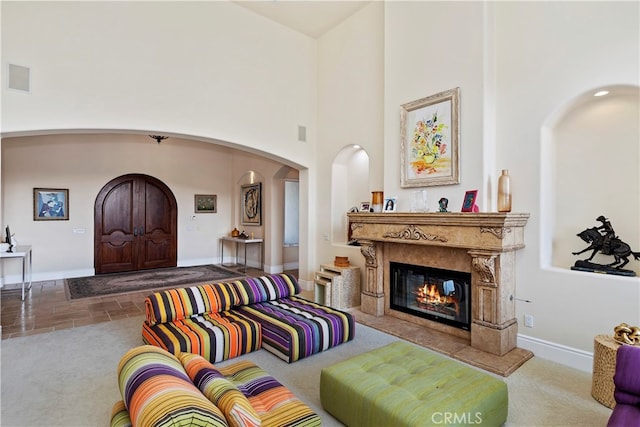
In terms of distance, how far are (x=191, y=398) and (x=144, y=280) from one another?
6.55 meters

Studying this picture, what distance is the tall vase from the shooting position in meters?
3.58

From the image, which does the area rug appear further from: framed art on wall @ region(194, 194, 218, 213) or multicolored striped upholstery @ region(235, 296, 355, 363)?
multicolored striped upholstery @ region(235, 296, 355, 363)

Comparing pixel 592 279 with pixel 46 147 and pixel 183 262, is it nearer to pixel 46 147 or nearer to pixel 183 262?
pixel 183 262

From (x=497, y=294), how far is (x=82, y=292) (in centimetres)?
658

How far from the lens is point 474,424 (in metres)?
2.00

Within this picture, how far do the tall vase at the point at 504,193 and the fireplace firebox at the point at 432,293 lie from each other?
0.86 metres

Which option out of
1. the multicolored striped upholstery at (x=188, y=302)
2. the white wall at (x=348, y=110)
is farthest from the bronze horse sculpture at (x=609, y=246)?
the multicolored striped upholstery at (x=188, y=302)

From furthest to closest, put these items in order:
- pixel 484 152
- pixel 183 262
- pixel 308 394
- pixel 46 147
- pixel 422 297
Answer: pixel 183 262, pixel 46 147, pixel 422 297, pixel 484 152, pixel 308 394

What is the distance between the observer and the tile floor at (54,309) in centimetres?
428

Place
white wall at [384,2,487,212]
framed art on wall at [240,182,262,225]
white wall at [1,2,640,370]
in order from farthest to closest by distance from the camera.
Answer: framed art on wall at [240,182,262,225] < white wall at [384,2,487,212] < white wall at [1,2,640,370]

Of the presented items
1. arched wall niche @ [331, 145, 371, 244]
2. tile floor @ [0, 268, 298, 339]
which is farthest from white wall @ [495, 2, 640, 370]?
tile floor @ [0, 268, 298, 339]

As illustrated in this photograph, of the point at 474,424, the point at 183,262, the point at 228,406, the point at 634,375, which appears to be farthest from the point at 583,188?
the point at 183,262

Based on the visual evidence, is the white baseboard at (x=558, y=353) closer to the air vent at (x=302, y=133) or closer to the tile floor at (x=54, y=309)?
the air vent at (x=302, y=133)

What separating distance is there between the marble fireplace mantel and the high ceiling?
3.63 m
